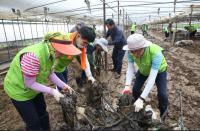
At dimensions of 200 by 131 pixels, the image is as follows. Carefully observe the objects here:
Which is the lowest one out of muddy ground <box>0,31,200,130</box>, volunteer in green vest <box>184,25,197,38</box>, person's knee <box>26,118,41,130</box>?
muddy ground <box>0,31,200,130</box>

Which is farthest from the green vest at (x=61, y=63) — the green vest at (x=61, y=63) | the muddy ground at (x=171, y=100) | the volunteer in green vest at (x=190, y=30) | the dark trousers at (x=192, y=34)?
the dark trousers at (x=192, y=34)

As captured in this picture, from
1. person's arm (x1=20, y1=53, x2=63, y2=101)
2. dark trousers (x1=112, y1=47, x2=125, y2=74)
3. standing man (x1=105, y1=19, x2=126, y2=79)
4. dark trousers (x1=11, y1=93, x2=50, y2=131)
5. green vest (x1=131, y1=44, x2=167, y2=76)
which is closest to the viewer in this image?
person's arm (x1=20, y1=53, x2=63, y2=101)

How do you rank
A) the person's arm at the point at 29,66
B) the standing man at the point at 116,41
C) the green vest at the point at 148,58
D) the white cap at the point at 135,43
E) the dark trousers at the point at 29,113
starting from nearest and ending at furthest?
the person's arm at the point at 29,66 < the dark trousers at the point at 29,113 < the white cap at the point at 135,43 < the green vest at the point at 148,58 < the standing man at the point at 116,41

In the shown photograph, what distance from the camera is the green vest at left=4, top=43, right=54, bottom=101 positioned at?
2721 mm

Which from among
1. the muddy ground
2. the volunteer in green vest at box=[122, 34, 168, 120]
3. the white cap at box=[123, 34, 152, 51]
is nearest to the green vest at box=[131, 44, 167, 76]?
the volunteer in green vest at box=[122, 34, 168, 120]

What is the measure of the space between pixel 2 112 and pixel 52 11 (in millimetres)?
9693

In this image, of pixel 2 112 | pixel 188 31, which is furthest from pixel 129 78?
pixel 188 31

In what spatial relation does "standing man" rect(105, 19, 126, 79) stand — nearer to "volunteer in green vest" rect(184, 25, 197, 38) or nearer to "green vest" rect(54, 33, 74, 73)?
"green vest" rect(54, 33, 74, 73)

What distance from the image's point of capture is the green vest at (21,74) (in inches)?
107

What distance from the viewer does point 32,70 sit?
2.59m

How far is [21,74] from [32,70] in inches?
9.9

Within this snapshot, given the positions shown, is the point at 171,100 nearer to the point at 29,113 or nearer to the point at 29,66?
the point at 29,113

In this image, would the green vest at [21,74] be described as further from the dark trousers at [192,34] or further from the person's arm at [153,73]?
the dark trousers at [192,34]

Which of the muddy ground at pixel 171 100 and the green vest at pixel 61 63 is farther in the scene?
the muddy ground at pixel 171 100
